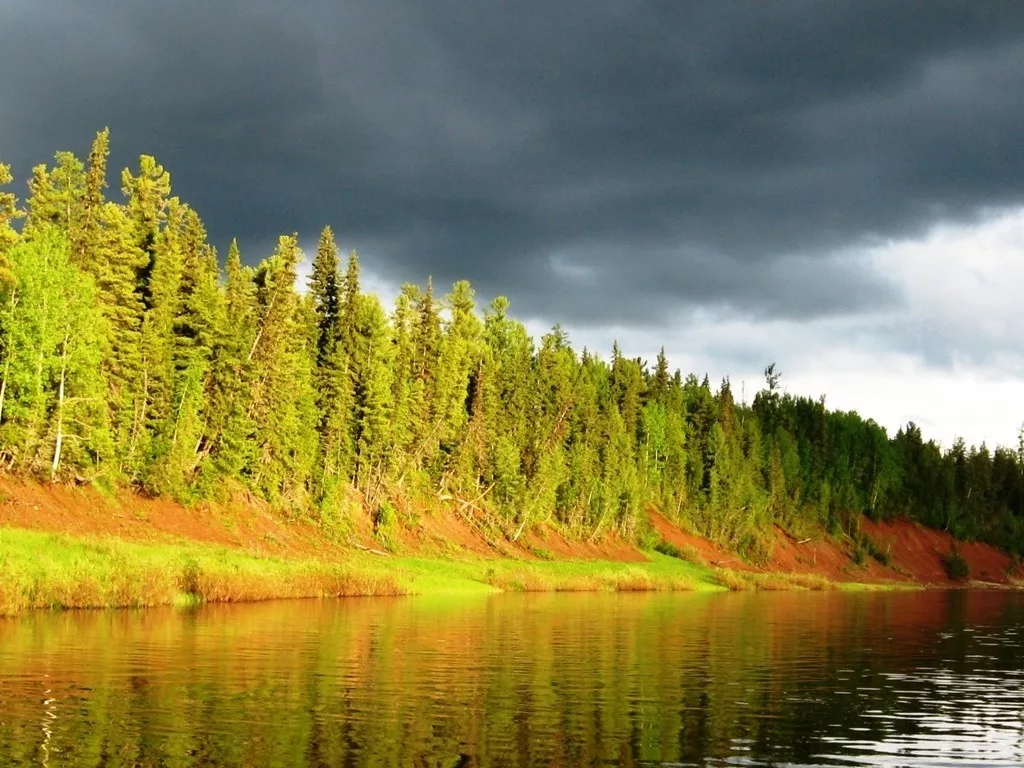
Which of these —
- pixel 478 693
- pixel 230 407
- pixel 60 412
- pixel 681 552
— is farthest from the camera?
pixel 681 552

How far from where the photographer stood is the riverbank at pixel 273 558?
52250mm

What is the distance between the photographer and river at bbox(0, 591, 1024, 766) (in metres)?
21.2

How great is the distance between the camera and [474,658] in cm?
3728

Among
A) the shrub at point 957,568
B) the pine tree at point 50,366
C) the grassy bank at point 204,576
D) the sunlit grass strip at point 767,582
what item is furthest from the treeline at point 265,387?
the shrub at point 957,568

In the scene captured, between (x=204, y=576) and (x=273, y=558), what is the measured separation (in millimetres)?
18237

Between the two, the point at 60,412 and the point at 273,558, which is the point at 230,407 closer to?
the point at 60,412

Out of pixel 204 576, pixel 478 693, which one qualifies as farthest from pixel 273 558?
pixel 478 693

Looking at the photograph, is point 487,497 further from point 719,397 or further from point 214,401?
point 719,397

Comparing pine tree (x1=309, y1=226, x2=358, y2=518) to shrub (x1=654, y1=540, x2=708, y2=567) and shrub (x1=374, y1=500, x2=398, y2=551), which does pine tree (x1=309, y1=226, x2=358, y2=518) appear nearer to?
shrub (x1=374, y1=500, x2=398, y2=551)

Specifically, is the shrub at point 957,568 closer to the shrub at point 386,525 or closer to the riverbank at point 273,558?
the riverbank at point 273,558

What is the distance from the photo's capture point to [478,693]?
29000mm

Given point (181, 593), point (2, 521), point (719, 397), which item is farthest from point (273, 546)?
point (719, 397)

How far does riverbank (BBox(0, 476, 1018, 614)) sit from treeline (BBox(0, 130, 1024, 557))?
2.65 m

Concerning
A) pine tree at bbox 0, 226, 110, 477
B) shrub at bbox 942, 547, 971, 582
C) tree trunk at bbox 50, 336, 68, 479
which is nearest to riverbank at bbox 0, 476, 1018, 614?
tree trunk at bbox 50, 336, 68, 479
